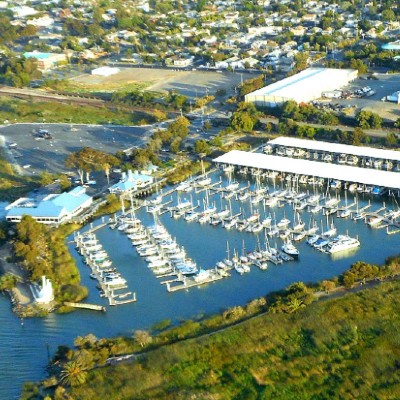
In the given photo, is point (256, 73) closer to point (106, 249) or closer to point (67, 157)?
point (67, 157)

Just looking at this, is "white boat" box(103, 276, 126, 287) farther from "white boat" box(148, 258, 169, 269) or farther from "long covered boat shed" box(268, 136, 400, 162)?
"long covered boat shed" box(268, 136, 400, 162)

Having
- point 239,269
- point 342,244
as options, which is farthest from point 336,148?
point 239,269

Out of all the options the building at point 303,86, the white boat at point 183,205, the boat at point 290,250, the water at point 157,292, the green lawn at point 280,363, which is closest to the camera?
the green lawn at point 280,363

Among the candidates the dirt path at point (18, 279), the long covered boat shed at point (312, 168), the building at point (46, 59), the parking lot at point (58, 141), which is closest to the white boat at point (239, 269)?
the dirt path at point (18, 279)

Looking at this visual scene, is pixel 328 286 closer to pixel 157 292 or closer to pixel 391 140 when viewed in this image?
pixel 157 292

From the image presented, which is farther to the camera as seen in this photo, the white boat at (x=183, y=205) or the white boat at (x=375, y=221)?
the white boat at (x=183, y=205)

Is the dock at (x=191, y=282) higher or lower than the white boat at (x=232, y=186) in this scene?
higher

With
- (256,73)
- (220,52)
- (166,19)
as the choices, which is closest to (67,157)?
(256,73)

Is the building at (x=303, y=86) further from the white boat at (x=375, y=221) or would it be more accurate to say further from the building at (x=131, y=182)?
the white boat at (x=375, y=221)
